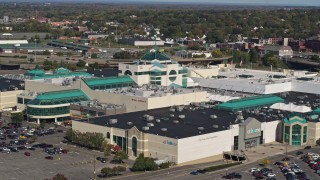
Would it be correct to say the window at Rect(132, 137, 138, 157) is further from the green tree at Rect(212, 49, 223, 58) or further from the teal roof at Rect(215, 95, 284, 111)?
the green tree at Rect(212, 49, 223, 58)

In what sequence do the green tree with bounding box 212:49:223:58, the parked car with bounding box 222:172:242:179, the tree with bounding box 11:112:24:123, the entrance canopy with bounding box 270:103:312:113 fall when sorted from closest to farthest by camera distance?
1. the parked car with bounding box 222:172:242:179
2. the entrance canopy with bounding box 270:103:312:113
3. the tree with bounding box 11:112:24:123
4. the green tree with bounding box 212:49:223:58

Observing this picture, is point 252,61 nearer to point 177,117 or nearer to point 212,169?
point 177,117

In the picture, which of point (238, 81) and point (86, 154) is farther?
point (238, 81)

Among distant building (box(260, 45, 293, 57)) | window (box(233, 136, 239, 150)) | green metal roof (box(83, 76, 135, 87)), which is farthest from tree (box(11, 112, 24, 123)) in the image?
distant building (box(260, 45, 293, 57))

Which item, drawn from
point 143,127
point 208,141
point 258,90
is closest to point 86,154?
point 143,127

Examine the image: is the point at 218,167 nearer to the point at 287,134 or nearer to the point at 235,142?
the point at 235,142

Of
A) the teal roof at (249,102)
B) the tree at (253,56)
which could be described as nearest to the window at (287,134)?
the teal roof at (249,102)

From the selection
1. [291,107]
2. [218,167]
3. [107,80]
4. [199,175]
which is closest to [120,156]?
[199,175]
